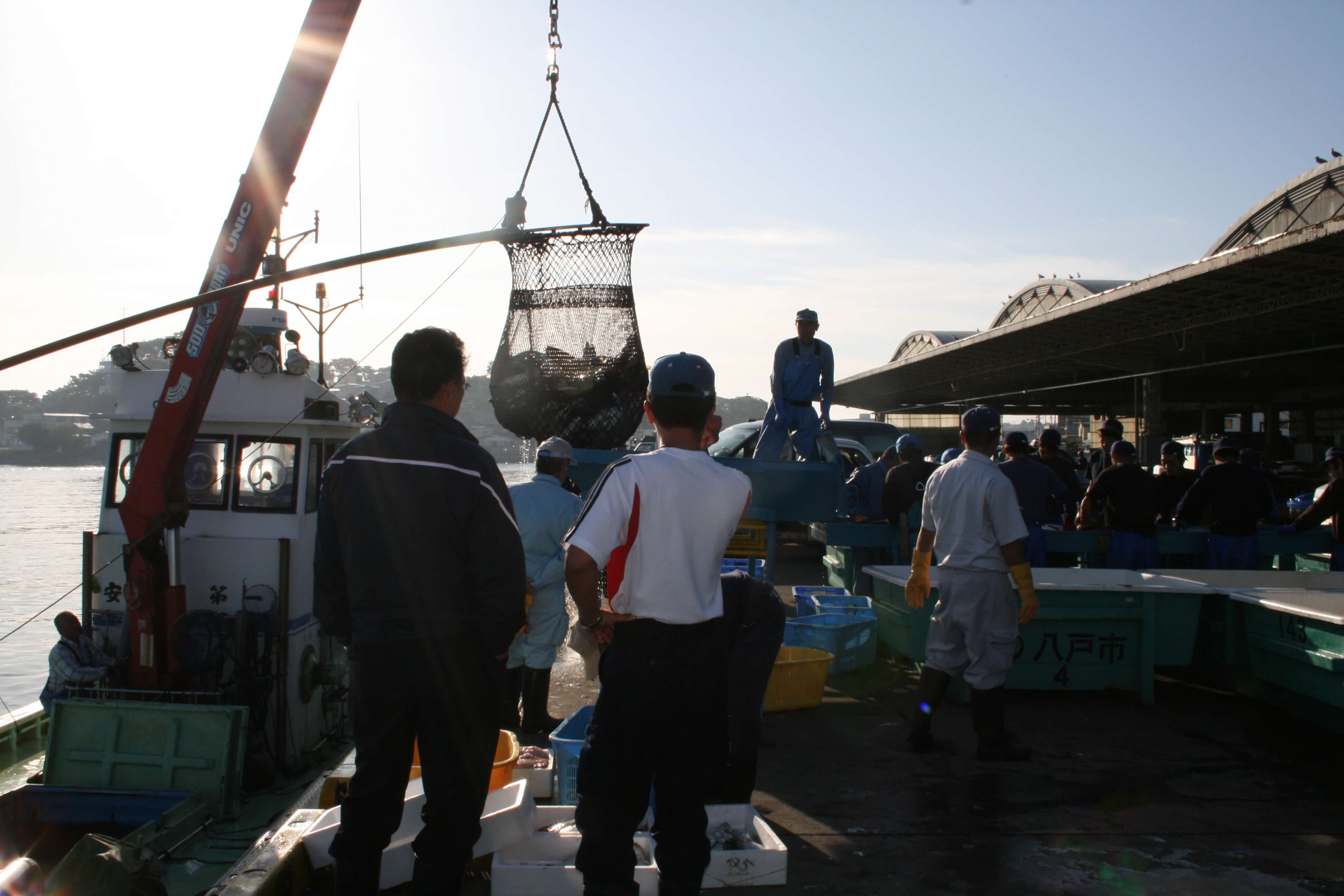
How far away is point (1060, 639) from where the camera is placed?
6.34 m

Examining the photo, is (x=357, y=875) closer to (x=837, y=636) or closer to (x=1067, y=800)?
(x=1067, y=800)

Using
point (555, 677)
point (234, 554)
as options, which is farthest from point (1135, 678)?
point (234, 554)

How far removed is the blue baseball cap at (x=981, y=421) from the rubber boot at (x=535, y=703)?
2883 mm

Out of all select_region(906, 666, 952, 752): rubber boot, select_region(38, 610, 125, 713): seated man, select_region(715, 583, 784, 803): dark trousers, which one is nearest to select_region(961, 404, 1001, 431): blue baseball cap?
select_region(906, 666, 952, 752): rubber boot

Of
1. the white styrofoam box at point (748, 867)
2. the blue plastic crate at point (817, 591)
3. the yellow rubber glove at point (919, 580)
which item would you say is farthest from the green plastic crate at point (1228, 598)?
the white styrofoam box at point (748, 867)

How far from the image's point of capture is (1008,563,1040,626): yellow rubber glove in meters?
5.05

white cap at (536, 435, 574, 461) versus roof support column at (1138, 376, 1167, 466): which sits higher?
roof support column at (1138, 376, 1167, 466)

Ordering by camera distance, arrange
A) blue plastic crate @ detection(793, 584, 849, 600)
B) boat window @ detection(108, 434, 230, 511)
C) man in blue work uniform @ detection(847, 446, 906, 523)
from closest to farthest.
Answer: boat window @ detection(108, 434, 230, 511) → blue plastic crate @ detection(793, 584, 849, 600) → man in blue work uniform @ detection(847, 446, 906, 523)

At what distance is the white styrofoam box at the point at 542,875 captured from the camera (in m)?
3.37

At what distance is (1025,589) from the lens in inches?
199

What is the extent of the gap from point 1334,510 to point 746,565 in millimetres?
5228

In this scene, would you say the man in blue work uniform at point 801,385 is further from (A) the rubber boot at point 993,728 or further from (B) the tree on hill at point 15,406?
(B) the tree on hill at point 15,406

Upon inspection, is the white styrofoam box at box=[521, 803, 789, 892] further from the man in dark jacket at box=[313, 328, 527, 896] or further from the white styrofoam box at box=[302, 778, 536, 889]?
the man in dark jacket at box=[313, 328, 527, 896]

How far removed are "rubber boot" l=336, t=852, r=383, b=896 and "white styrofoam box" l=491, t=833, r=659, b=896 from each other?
51 cm
